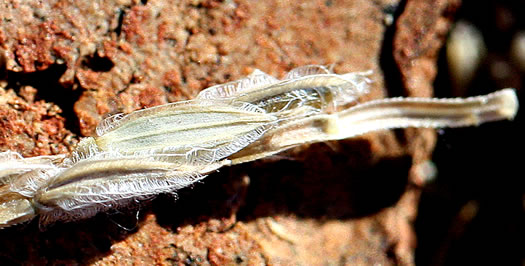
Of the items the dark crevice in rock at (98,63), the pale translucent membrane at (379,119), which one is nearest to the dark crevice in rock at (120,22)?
the dark crevice in rock at (98,63)

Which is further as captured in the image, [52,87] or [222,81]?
[222,81]

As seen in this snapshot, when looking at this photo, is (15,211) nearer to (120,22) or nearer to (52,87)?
(52,87)

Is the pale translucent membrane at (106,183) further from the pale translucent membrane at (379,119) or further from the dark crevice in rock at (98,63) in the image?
the dark crevice in rock at (98,63)

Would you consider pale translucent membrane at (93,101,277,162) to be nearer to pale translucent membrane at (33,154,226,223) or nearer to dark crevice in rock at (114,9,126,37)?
pale translucent membrane at (33,154,226,223)

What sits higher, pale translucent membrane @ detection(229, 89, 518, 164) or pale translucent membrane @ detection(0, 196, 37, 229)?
pale translucent membrane @ detection(0, 196, 37, 229)

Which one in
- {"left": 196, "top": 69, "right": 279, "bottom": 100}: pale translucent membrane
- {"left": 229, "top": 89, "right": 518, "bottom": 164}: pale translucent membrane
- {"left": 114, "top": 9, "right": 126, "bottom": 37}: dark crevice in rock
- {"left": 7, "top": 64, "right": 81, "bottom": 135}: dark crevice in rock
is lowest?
{"left": 229, "top": 89, "right": 518, "bottom": 164}: pale translucent membrane

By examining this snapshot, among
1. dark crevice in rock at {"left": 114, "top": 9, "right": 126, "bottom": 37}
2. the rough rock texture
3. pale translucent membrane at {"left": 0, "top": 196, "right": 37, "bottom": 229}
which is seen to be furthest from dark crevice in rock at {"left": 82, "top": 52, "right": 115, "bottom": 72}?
pale translucent membrane at {"left": 0, "top": 196, "right": 37, "bottom": 229}

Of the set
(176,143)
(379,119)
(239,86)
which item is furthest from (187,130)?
(379,119)
